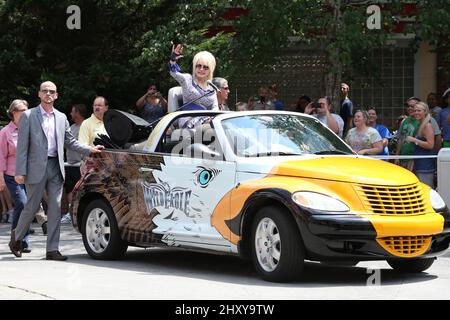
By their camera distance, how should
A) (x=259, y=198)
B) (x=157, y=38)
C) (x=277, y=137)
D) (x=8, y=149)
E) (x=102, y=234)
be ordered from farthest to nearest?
1. (x=157, y=38)
2. (x=8, y=149)
3. (x=102, y=234)
4. (x=277, y=137)
5. (x=259, y=198)

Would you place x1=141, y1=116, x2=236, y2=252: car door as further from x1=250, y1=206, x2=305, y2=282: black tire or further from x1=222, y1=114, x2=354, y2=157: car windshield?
x1=250, y1=206, x2=305, y2=282: black tire

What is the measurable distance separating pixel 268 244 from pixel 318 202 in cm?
64

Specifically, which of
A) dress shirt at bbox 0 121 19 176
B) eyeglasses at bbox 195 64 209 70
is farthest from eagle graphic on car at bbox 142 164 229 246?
dress shirt at bbox 0 121 19 176

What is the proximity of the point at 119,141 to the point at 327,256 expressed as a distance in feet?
11.7

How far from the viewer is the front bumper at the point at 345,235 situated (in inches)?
403

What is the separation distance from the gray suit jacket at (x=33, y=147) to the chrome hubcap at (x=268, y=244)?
3069mm

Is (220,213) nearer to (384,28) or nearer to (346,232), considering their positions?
(346,232)

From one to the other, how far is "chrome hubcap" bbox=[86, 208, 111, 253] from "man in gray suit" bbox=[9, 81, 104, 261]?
13.4 inches

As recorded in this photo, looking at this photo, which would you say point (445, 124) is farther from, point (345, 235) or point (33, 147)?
point (345, 235)

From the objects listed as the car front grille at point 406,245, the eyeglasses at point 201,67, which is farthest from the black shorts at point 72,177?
the car front grille at point 406,245

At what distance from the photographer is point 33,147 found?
42.1 feet

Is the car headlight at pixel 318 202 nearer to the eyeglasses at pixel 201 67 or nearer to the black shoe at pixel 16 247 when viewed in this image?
the eyeglasses at pixel 201 67

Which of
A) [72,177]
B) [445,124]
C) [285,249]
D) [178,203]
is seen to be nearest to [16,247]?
[178,203]

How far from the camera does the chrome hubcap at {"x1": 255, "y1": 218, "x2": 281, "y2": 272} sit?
10531mm
